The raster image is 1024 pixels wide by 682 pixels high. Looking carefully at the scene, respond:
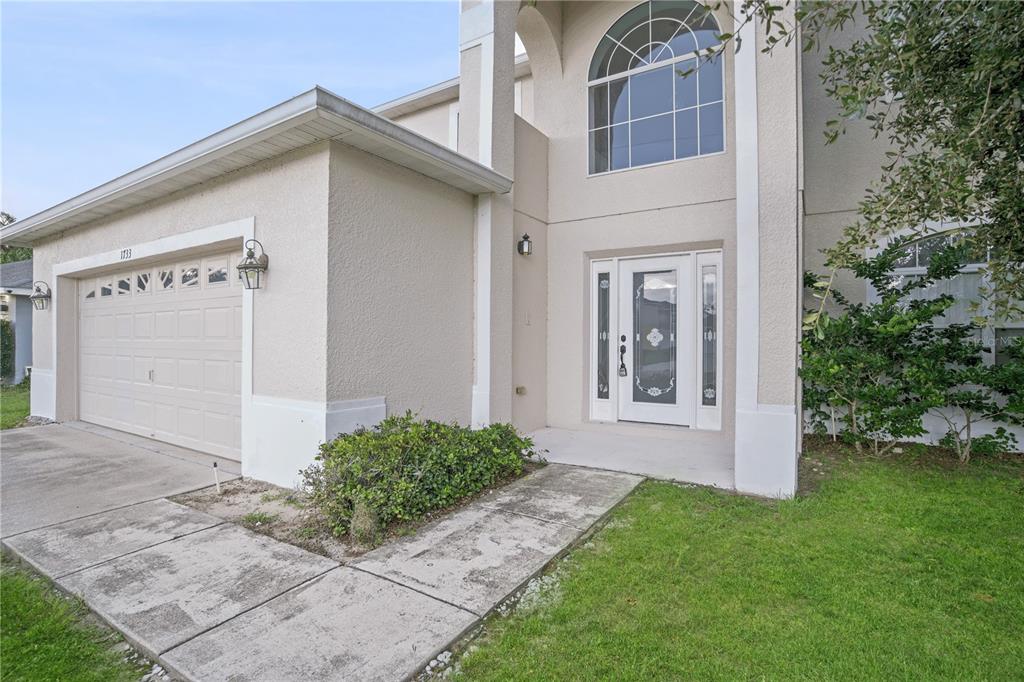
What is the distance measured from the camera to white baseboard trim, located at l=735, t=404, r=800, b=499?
461 centimetres

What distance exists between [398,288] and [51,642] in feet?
12.3

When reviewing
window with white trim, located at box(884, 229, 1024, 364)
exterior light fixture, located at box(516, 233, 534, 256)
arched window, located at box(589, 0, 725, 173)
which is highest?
arched window, located at box(589, 0, 725, 173)

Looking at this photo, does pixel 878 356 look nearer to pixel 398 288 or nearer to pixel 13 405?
pixel 398 288

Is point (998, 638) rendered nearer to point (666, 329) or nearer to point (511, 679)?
point (511, 679)

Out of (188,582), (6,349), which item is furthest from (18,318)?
(188,582)

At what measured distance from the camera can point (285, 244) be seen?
5090mm

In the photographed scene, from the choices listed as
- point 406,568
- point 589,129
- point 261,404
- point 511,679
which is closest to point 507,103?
point 589,129

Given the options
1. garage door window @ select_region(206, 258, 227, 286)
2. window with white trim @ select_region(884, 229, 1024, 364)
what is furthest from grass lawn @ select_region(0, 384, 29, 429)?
window with white trim @ select_region(884, 229, 1024, 364)

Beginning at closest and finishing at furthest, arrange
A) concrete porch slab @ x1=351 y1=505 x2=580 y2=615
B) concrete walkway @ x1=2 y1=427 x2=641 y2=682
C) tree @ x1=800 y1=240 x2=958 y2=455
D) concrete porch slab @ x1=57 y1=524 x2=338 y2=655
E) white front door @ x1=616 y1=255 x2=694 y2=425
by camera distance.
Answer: concrete walkway @ x1=2 y1=427 x2=641 y2=682 < concrete porch slab @ x1=57 y1=524 x2=338 y2=655 < concrete porch slab @ x1=351 y1=505 x2=580 y2=615 < tree @ x1=800 y1=240 x2=958 y2=455 < white front door @ x1=616 y1=255 x2=694 y2=425

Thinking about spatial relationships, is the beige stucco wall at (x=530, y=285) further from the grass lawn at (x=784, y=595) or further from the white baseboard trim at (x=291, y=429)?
the grass lawn at (x=784, y=595)

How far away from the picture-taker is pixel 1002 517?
418 centimetres

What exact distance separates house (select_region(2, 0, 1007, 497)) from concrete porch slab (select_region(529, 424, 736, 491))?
46 mm

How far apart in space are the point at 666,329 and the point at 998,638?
4810mm

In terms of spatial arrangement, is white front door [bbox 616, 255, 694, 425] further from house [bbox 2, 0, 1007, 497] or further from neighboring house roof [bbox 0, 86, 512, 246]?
neighboring house roof [bbox 0, 86, 512, 246]
